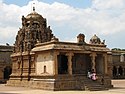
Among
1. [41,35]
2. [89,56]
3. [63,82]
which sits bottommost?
[63,82]

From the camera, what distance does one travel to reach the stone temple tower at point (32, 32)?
40.0m

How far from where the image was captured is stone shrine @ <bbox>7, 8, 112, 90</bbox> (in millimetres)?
30359

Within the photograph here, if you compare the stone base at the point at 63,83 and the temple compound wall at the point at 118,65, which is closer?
the stone base at the point at 63,83

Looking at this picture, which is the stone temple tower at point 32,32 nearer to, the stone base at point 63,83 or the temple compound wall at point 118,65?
the stone base at point 63,83

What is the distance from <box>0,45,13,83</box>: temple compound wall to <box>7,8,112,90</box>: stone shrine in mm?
11980

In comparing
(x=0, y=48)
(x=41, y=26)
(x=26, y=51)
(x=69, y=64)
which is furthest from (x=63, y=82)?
(x=0, y=48)

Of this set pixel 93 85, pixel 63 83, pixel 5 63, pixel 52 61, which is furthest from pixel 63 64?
pixel 5 63

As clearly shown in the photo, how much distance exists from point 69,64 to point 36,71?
4985 mm

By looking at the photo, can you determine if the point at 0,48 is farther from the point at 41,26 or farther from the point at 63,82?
the point at 63,82

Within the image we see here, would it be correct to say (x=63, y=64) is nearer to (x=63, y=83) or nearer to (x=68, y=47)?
(x=68, y=47)

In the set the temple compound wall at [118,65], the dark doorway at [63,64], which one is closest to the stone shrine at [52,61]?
the dark doorway at [63,64]

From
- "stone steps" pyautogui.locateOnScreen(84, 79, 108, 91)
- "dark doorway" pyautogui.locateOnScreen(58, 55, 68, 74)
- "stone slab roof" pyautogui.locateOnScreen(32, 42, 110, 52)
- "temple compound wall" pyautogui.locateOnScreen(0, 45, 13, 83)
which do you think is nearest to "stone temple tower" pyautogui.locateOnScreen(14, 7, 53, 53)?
"dark doorway" pyautogui.locateOnScreen(58, 55, 68, 74)

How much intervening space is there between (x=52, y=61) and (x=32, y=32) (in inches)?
419

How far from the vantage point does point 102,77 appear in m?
32.9
